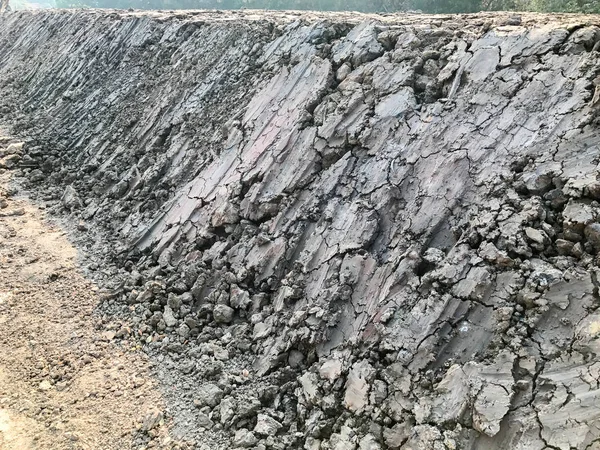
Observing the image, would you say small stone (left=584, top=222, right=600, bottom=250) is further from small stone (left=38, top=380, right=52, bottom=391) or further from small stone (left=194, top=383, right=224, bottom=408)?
small stone (left=38, top=380, right=52, bottom=391)

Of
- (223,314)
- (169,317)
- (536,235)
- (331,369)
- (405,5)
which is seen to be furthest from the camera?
(405,5)

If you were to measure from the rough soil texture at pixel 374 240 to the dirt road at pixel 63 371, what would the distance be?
0.22 metres

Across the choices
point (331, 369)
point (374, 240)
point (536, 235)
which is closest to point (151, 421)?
point (331, 369)

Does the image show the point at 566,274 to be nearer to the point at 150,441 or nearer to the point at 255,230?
the point at 255,230

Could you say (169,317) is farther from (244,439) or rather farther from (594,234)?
(594,234)

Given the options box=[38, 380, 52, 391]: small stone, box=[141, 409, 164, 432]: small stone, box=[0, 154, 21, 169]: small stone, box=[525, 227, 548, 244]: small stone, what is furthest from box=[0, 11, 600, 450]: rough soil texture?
box=[0, 154, 21, 169]: small stone

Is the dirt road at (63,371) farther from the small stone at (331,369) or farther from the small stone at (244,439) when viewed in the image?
the small stone at (331,369)

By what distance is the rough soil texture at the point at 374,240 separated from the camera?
2850 millimetres

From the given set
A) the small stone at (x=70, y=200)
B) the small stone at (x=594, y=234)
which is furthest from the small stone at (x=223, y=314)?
the small stone at (x=70, y=200)

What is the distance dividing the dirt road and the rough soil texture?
22 cm

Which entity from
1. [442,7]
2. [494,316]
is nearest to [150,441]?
[494,316]

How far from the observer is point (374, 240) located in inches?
154

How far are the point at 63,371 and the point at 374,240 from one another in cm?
310

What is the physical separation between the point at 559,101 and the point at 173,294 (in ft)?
12.9
